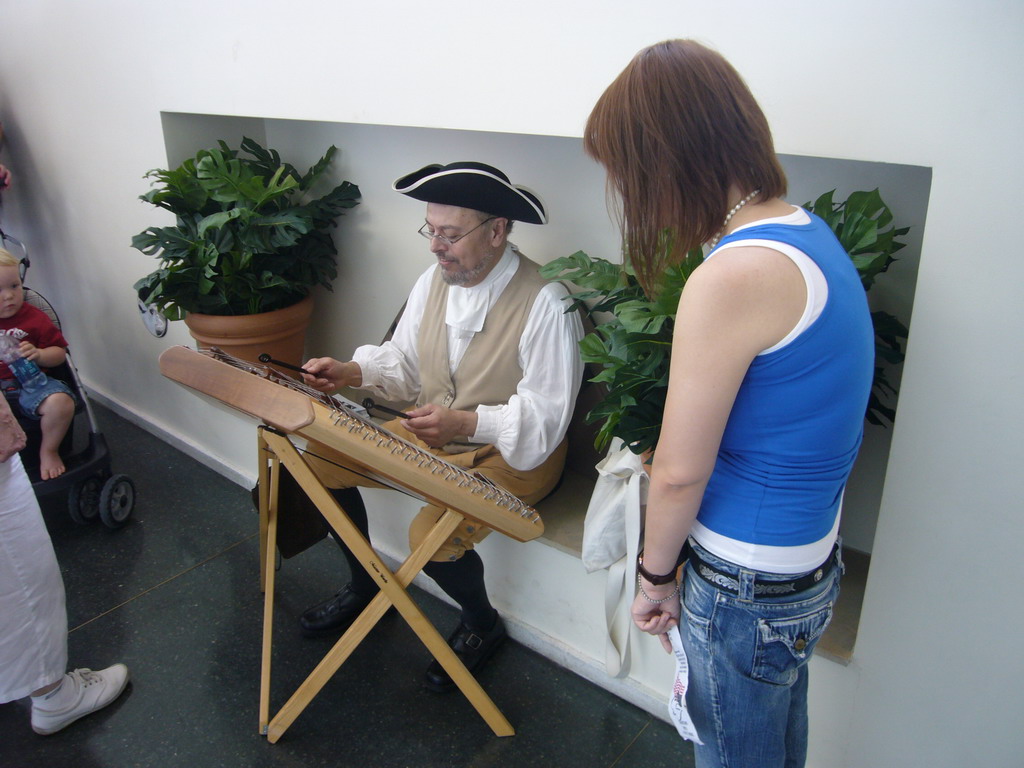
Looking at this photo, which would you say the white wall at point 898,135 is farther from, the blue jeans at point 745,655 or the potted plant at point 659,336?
the blue jeans at point 745,655

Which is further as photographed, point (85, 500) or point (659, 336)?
point (85, 500)

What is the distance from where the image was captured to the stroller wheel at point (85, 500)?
2826 mm

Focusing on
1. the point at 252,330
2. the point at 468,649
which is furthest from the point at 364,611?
the point at 252,330

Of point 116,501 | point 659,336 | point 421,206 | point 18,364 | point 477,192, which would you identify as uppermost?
point 477,192

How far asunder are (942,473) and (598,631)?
1.06 m

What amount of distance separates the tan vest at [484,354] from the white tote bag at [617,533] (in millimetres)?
391

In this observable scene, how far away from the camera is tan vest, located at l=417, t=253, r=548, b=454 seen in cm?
203

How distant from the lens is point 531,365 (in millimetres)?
1983

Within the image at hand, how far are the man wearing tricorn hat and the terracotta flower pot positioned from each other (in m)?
0.57

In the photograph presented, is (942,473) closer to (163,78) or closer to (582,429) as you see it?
(582,429)

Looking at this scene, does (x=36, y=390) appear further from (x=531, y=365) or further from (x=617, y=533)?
(x=617, y=533)

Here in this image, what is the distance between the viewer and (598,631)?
209cm

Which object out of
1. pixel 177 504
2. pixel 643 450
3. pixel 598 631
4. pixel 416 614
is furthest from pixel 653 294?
pixel 177 504

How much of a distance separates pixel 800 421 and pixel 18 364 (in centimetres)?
284
